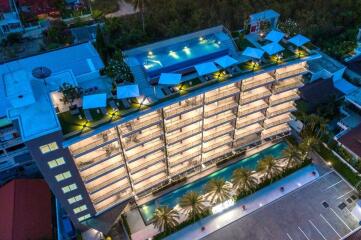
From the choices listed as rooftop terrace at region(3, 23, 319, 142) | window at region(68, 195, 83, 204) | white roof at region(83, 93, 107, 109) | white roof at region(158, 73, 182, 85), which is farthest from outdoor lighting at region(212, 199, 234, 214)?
white roof at region(83, 93, 107, 109)

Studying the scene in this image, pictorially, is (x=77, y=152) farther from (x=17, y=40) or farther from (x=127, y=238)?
(x=17, y=40)

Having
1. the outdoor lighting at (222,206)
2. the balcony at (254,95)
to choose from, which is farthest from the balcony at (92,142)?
the outdoor lighting at (222,206)

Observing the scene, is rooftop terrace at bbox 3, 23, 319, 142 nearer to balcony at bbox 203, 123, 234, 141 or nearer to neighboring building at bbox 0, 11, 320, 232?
neighboring building at bbox 0, 11, 320, 232

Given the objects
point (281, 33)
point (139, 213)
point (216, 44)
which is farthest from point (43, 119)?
point (281, 33)

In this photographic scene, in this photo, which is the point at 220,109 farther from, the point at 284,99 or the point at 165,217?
the point at 165,217

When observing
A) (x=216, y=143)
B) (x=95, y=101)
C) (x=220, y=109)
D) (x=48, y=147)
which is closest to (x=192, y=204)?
(x=216, y=143)
